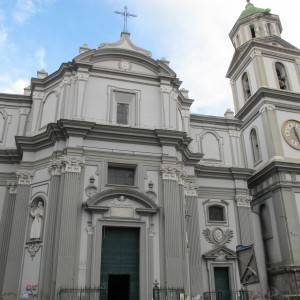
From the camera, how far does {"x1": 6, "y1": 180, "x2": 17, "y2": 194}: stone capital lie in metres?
20.5

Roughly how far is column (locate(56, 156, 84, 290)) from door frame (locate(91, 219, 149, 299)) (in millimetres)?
813

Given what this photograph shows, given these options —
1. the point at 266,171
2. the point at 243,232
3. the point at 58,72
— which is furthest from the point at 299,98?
the point at 58,72

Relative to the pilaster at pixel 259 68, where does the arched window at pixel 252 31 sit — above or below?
above

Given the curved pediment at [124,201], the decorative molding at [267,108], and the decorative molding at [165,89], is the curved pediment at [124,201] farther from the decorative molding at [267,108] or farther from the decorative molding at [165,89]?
the decorative molding at [267,108]

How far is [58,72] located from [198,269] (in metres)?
13.5

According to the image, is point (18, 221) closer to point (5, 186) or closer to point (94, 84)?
point (5, 186)

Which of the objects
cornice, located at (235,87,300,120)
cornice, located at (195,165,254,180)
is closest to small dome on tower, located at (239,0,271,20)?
cornice, located at (235,87,300,120)

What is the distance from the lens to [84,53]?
21.4 m

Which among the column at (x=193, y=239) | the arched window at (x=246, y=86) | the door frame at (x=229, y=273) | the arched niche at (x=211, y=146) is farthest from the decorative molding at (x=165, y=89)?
the arched window at (x=246, y=86)

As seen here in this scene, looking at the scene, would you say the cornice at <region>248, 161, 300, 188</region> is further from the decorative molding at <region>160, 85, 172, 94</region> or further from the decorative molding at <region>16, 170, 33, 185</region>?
the decorative molding at <region>16, 170, 33, 185</region>

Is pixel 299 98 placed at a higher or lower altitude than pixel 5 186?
higher

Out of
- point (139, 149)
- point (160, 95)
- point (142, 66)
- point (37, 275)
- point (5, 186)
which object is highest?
point (142, 66)

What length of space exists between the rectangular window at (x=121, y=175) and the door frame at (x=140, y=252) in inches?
90.8

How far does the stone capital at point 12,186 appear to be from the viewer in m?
20.5
